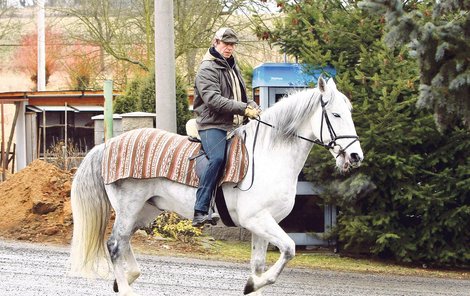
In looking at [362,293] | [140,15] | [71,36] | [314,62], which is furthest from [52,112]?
[362,293]

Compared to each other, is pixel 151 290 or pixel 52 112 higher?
pixel 52 112

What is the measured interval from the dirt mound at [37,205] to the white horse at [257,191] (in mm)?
5133

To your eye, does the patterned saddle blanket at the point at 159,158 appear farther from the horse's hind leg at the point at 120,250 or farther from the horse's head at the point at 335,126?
the horse's head at the point at 335,126

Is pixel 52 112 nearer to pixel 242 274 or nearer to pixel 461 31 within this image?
pixel 242 274

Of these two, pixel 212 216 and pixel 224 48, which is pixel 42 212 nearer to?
pixel 212 216

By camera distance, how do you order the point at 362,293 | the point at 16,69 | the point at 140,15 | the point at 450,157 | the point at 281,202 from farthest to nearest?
the point at 16,69
the point at 140,15
the point at 450,157
the point at 362,293
the point at 281,202

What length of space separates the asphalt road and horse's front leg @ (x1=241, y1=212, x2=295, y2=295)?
140 centimetres

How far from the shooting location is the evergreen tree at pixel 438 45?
9.64 metres

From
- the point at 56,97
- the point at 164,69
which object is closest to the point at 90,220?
the point at 164,69

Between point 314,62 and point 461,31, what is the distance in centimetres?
384

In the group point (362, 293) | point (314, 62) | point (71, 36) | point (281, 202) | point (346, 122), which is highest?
point (71, 36)

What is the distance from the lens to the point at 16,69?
211 ft

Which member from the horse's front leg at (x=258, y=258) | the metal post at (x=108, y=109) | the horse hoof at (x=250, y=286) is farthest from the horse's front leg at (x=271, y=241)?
the metal post at (x=108, y=109)

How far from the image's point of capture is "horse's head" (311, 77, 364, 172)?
27.8ft
